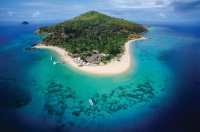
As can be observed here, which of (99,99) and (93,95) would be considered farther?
(93,95)

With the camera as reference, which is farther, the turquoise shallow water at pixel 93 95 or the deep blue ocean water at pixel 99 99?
the turquoise shallow water at pixel 93 95

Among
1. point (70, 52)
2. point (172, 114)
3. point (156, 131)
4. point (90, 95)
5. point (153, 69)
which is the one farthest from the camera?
point (70, 52)

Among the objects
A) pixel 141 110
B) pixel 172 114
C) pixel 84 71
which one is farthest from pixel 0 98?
pixel 172 114

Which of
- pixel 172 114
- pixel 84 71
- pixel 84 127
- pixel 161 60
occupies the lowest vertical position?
pixel 84 127

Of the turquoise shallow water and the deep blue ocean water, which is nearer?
the deep blue ocean water

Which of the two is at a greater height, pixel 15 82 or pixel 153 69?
pixel 153 69

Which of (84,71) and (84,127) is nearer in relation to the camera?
(84,127)

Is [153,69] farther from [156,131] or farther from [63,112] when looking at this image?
[63,112]

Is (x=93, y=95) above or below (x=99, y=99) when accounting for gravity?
above
